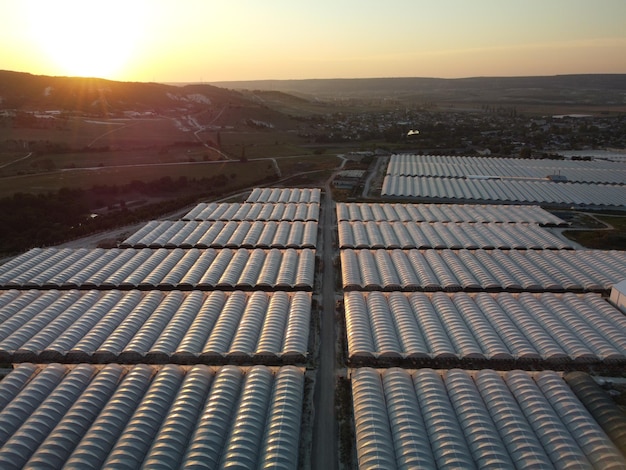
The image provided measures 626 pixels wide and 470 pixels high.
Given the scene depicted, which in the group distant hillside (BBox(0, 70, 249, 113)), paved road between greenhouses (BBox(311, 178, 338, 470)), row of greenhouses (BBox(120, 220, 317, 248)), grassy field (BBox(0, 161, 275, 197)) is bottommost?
paved road between greenhouses (BBox(311, 178, 338, 470))

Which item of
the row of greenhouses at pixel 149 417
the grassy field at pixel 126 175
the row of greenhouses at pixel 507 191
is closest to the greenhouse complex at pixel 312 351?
the row of greenhouses at pixel 149 417

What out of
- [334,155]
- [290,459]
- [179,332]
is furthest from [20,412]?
[334,155]

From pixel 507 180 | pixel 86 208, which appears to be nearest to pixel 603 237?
pixel 507 180

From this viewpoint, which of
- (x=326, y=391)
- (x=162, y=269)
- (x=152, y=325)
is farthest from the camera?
(x=162, y=269)

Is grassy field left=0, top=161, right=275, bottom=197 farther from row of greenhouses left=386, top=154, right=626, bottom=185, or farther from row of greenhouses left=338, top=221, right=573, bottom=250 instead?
row of greenhouses left=338, top=221, right=573, bottom=250

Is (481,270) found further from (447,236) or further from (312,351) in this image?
(312,351)

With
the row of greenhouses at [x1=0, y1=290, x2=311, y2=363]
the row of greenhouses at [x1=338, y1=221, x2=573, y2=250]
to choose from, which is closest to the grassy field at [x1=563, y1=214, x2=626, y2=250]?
the row of greenhouses at [x1=338, y1=221, x2=573, y2=250]

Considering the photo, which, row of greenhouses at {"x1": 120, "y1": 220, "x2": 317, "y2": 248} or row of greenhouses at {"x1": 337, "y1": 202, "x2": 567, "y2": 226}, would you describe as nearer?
row of greenhouses at {"x1": 120, "y1": 220, "x2": 317, "y2": 248}

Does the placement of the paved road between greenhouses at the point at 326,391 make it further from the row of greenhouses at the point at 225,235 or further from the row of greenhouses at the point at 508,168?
the row of greenhouses at the point at 508,168
